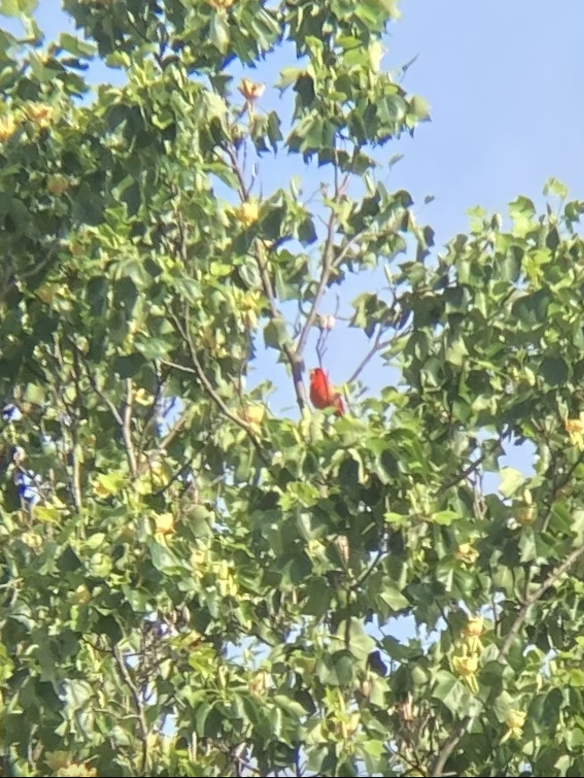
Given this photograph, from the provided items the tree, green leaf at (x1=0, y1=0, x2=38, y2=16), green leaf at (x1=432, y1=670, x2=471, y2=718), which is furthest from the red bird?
green leaf at (x1=0, y1=0, x2=38, y2=16)

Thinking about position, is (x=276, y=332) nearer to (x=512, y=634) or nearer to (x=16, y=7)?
(x=512, y=634)

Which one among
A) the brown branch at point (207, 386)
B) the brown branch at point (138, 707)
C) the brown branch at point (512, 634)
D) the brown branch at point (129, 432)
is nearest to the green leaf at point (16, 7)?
the brown branch at point (207, 386)

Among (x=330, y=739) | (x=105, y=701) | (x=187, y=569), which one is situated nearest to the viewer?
(x=330, y=739)

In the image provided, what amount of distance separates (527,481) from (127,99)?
2.33m

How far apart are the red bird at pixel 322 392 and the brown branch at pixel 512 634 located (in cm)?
125

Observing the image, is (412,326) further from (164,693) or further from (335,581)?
(164,693)

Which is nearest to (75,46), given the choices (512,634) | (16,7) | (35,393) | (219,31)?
(16,7)

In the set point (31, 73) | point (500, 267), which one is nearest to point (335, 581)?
point (500, 267)

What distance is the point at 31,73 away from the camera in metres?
6.07

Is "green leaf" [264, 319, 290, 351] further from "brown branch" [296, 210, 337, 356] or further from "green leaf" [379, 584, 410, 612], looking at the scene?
"green leaf" [379, 584, 410, 612]

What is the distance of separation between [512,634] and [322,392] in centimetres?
155

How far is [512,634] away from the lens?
5.82m

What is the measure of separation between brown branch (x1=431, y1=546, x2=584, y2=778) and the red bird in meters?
1.25

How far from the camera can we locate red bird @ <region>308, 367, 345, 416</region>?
21.7ft
